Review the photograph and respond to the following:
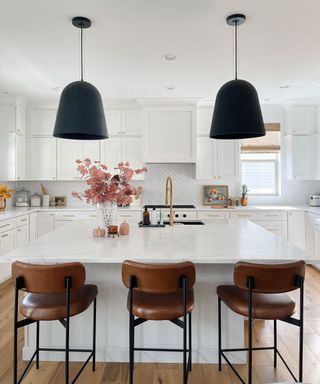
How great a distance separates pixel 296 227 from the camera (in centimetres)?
517

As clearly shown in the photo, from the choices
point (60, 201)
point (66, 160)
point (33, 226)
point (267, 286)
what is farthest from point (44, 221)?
point (267, 286)

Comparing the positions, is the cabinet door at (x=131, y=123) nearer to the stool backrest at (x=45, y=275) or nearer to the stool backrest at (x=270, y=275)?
the stool backrest at (x=45, y=275)

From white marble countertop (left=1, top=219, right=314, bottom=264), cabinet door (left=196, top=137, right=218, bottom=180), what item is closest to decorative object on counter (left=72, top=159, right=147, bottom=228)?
white marble countertop (left=1, top=219, right=314, bottom=264)

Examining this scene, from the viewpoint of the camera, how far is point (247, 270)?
6.03 ft

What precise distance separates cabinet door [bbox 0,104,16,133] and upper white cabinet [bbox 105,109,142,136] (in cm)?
149

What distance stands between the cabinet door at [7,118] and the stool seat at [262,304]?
438 cm

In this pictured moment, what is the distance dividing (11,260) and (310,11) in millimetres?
2889

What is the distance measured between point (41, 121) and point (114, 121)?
4.17 feet

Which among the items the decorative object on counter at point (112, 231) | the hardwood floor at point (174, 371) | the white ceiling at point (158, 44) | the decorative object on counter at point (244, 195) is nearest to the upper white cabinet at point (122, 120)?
the white ceiling at point (158, 44)

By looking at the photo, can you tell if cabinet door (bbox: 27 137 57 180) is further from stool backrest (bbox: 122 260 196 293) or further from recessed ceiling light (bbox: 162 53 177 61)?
stool backrest (bbox: 122 260 196 293)

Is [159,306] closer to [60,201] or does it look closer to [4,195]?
[4,195]

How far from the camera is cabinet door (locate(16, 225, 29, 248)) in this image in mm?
4603

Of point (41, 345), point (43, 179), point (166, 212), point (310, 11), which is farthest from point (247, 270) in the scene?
point (43, 179)

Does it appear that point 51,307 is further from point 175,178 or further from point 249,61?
point 175,178
